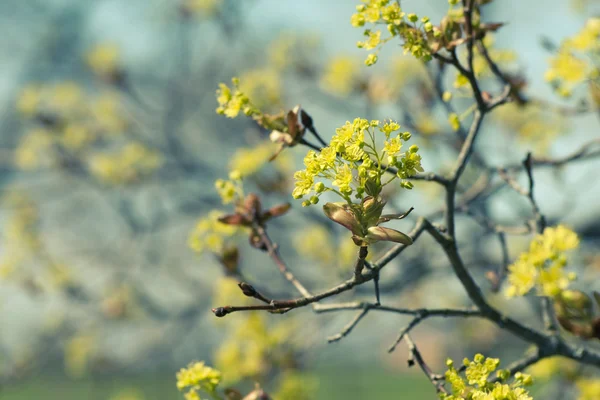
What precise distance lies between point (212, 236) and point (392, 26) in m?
0.67

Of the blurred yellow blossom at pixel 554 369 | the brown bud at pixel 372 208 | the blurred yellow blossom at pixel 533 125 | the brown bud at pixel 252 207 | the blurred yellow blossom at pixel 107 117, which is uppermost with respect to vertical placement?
the blurred yellow blossom at pixel 107 117

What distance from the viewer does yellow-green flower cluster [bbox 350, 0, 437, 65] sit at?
981 millimetres

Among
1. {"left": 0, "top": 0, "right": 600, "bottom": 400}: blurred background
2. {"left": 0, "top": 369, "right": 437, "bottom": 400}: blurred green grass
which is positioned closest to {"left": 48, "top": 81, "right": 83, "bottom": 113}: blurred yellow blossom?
{"left": 0, "top": 0, "right": 600, "bottom": 400}: blurred background

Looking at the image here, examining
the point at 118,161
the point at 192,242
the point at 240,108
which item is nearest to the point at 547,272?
the point at 240,108

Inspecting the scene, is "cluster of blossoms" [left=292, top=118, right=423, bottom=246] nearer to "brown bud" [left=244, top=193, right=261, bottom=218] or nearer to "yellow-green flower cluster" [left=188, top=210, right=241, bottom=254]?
"brown bud" [left=244, top=193, right=261, bottom=218]

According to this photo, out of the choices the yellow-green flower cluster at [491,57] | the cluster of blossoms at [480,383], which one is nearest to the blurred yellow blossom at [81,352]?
the yellow-green flower cluster at [491,57]

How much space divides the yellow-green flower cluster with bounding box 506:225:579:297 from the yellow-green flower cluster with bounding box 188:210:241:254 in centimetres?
71

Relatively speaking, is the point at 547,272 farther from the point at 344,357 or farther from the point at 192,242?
the point at 344,357

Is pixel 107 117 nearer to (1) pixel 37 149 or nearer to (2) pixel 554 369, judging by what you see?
(1) pixel 37 149

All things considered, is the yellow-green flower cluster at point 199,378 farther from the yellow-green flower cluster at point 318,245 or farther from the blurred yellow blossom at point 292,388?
the yellow-green flower cluster at point 318,245

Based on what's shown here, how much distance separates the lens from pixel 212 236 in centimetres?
141

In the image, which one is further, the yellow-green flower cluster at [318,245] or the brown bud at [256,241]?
the yellow-green flower cluster at [318,245]

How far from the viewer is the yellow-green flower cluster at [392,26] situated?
0.98 meters

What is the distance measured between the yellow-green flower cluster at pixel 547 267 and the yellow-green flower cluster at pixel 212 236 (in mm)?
707
